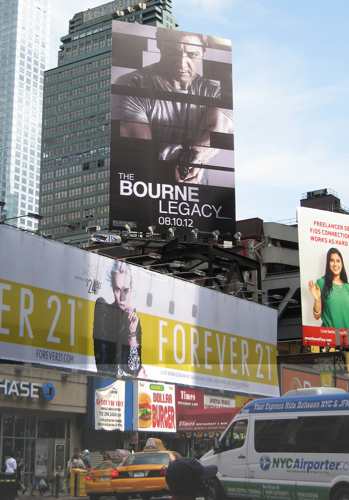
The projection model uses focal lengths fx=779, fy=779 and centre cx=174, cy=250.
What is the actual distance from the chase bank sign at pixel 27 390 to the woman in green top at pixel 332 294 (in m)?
24.5

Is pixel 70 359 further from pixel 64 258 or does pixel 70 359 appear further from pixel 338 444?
pixel 338 444

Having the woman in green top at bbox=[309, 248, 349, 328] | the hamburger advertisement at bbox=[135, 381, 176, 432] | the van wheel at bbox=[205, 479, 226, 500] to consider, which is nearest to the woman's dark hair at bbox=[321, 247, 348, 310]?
the woman in green top at bbox=[309, 248, 349, 328]

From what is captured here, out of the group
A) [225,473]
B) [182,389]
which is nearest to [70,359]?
[182,389]

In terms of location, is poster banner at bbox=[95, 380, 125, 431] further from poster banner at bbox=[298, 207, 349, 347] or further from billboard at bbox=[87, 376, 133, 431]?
poster banner at bbox=[298, 207, 349, 347]

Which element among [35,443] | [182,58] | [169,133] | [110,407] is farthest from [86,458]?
[182,58]

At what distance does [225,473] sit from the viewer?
18.1m

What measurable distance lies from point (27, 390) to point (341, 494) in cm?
1596

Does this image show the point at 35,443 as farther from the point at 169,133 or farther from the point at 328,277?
the point at 328,277

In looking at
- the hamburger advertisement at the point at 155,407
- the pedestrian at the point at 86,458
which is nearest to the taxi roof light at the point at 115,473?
the pedestrian at the point at 86,458

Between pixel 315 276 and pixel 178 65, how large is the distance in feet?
52.7

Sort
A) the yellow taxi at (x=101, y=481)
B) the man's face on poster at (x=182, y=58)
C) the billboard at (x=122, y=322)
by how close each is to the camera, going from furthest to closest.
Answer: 1. the man's face on poster at (x=182, y=58)
2. the billboard at (x=122, y=322)
3. the yellow taxi at (x=101, y=481)

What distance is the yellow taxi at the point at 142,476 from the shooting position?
20281 millimetres

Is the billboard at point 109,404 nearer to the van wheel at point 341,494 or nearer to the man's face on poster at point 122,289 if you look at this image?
the man's face on poster at point 122,289

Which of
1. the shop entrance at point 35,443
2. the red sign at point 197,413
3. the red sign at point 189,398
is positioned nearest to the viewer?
the shop entrance at point 35,443
